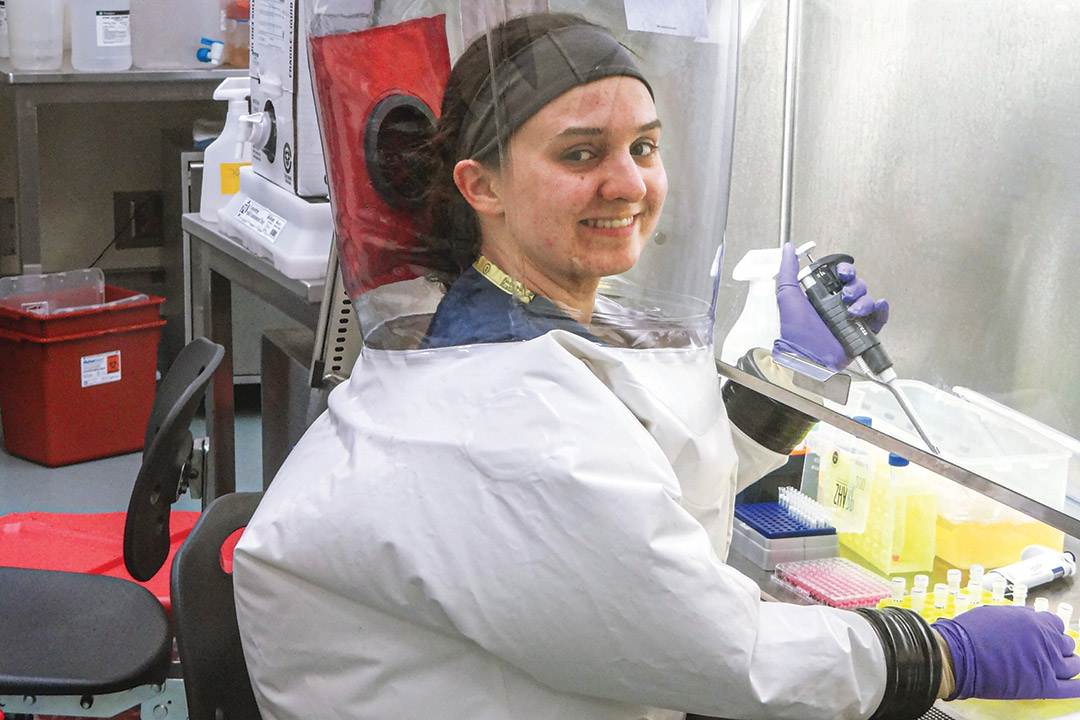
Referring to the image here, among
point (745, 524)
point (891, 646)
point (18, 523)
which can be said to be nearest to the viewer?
point (891, 646)

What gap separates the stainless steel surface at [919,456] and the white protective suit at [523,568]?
17 cm

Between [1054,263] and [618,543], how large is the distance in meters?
0.76

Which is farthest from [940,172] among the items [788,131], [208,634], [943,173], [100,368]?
[100,368]

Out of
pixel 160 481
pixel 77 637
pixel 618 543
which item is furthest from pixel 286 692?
pixel 160 481

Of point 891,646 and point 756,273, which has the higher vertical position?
point 756,273

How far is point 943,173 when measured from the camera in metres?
1.54

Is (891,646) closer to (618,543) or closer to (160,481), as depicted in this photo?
(618,543)

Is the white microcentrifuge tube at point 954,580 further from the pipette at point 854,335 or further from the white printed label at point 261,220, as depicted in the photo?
the white printed label at point 261,220

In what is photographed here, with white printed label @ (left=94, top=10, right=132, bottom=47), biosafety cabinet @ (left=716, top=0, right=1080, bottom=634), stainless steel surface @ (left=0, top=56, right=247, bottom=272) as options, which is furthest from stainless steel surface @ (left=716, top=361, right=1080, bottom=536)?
white printed label @ (left=94, top=10, right=132, bottom=47)

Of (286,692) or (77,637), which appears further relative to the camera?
(77,637)

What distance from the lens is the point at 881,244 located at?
63.9 inches

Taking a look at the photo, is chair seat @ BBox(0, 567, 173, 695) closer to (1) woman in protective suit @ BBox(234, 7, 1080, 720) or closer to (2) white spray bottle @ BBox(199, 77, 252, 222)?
(1) woman in protective suit @ BBox(234, 7, 1080, 720)

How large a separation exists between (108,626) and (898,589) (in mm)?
997

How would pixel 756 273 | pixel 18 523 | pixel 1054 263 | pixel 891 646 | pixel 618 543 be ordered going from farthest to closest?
pixel 18 523 → pixel 756 273 → pixel 1054 263 → pixel 891 646 → pixel 618 543
